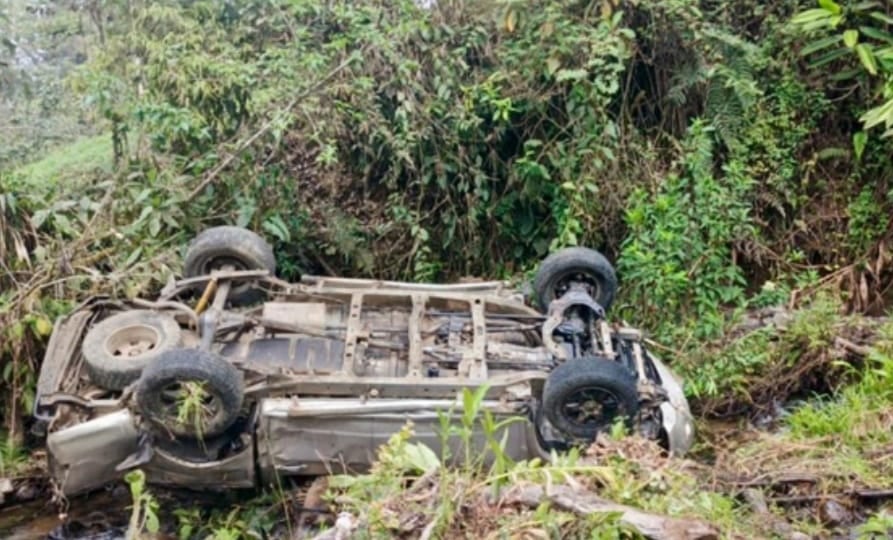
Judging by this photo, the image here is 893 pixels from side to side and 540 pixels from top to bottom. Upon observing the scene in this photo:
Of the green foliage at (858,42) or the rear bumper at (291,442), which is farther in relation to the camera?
the green foliage at (858,42)

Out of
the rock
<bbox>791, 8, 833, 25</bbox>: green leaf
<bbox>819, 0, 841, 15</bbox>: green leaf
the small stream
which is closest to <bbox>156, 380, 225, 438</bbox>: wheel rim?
the small stream

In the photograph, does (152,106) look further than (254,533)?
Yes

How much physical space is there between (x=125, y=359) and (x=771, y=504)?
11.6ft

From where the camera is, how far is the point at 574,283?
5.97 metres

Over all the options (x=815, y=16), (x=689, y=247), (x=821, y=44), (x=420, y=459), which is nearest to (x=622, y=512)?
(x=420, y=459)

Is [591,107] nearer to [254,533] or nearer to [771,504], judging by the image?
[771,504]

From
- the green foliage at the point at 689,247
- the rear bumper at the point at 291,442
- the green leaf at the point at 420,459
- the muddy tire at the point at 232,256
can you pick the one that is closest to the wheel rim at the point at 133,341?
the rear bumper at the point at 291,442


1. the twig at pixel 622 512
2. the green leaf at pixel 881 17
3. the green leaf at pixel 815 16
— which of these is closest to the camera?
the twig at pixel 622 512

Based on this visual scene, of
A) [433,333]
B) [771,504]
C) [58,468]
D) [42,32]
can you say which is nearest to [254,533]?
[58,468]

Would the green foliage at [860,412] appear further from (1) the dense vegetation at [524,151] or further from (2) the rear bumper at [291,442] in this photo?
(2) the rear bumper at [291,442]

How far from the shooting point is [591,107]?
23.5ft

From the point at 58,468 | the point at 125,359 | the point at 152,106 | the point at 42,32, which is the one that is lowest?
the point at 58,468

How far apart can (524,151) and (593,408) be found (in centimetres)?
348

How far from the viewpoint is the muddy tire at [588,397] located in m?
4.51
